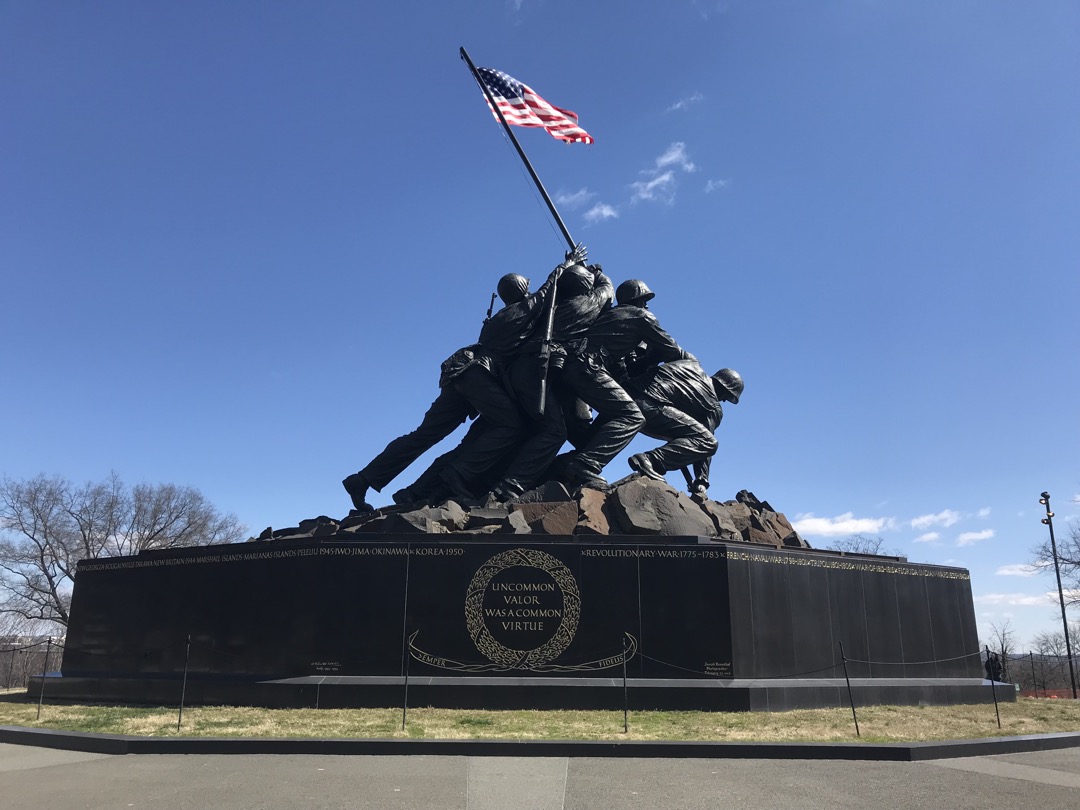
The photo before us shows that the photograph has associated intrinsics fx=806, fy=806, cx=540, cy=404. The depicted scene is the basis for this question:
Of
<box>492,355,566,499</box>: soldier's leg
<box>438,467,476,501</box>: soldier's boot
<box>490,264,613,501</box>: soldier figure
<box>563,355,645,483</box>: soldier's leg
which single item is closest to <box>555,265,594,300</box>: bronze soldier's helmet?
<box>490,264,613,501</box>: soldier figure

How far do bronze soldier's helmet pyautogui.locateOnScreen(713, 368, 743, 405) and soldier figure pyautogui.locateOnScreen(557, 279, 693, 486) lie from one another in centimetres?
113

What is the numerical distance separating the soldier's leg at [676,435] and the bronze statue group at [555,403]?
0.03 m

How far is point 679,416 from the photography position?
60.1 feet

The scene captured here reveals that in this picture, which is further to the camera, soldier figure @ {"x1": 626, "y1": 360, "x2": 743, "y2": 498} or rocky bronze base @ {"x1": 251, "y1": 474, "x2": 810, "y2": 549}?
soldier figure @ {"x1": 626, "y1": 360, "x2": 743, "y2": 498}

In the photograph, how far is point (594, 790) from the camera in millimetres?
7270

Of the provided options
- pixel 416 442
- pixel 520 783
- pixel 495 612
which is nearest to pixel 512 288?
pixel 416 442

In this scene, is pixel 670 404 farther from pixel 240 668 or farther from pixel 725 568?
pixel 240 668

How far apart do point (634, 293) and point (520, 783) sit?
13.5m

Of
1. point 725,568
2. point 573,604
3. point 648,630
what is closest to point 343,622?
point 573,604

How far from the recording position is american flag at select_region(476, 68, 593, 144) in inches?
842

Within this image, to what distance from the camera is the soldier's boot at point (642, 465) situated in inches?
672

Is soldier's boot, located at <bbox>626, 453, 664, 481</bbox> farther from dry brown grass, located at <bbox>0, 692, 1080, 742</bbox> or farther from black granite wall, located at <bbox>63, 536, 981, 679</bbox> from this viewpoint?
dry brown grass, located at <bbox>0, 692, 1080, 742</bbox>

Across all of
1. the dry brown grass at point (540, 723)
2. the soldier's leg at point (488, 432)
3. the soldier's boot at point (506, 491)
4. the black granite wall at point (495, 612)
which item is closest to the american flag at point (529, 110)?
the soldier's leg at point (488, 432)

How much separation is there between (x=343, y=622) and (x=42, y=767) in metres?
5.07
